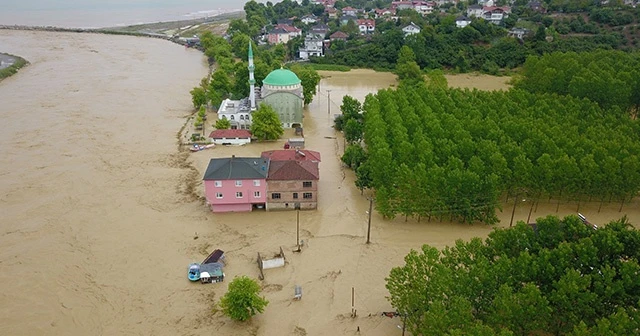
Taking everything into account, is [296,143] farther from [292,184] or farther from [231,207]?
[231,207]

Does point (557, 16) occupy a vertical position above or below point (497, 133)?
above

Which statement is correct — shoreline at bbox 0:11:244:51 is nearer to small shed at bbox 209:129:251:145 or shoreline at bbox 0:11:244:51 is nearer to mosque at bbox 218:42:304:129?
mosque at bbox 218:42:304:129

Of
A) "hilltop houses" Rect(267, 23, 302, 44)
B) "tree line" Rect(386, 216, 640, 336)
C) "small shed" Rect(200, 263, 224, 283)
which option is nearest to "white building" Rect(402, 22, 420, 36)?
"hilltop houses" Rect(267, 23, 302, 44)

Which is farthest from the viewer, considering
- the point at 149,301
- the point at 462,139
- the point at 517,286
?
the point at 462,139

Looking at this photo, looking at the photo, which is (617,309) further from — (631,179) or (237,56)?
(237,56)

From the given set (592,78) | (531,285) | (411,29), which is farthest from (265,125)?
(411,29)

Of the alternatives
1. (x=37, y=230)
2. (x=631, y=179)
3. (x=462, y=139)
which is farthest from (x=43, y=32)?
(x=631, y=179)

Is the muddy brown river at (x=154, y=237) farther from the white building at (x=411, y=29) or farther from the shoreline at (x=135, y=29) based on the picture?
the shoreline at (x=135, y=29)
